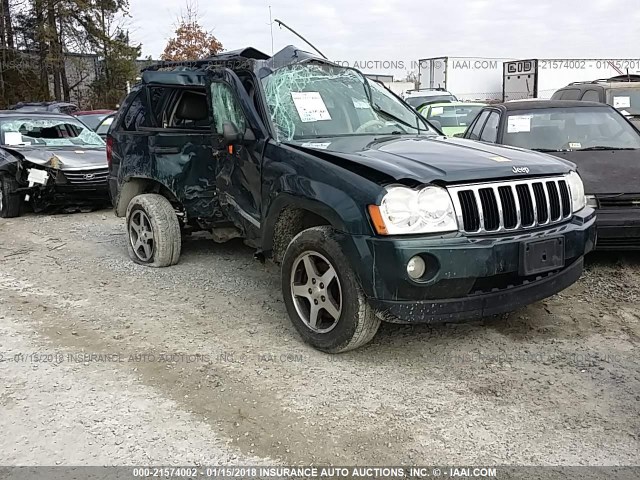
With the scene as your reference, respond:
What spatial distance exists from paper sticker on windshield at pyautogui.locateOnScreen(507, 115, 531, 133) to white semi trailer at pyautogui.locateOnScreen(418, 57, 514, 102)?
19791 mm

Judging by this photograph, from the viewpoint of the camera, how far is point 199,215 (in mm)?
5539

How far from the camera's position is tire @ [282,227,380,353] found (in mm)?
3613

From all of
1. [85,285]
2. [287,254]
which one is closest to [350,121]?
[287,254]

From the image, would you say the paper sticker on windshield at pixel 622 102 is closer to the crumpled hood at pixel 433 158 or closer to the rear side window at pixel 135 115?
the crumpled hood at pixel 433 158

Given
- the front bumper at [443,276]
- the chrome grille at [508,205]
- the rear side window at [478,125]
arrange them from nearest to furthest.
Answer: the front bumper at [443,276], the chrome grille at [508,205], the rear side window at [478,125]

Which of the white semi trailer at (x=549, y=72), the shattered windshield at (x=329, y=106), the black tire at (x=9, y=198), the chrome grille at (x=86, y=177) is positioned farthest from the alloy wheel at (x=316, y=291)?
the white semi trailer at (x=549, y=72)

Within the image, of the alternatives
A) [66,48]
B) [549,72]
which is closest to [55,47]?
[66,48]

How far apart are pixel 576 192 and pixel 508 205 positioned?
0.84 meters

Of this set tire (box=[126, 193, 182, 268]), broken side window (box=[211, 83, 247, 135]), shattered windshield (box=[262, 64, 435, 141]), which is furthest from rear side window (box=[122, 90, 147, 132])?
shattered windshield (box=[262, 64, 435, 141])

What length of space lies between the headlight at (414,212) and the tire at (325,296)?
373 millimetres

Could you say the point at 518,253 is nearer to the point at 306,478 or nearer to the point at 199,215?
the point at 306,478

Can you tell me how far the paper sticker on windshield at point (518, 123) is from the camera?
6.54 meters

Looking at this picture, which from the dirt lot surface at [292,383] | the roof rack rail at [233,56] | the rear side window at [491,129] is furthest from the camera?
the rear side window at [491,129]

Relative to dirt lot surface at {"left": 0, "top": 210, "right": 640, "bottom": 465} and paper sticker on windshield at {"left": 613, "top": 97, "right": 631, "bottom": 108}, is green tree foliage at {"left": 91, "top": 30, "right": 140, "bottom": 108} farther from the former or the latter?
dirt lot surface at {"left": 0, "top": 210, "right": 640, "bottom": 465}
